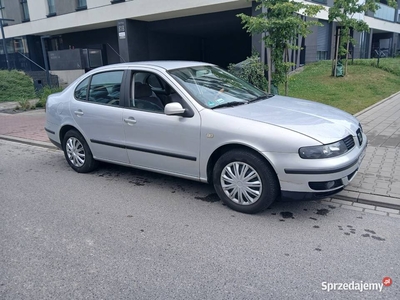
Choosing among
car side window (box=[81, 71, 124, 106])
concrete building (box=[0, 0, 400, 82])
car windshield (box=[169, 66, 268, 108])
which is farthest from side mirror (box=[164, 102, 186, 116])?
concrete building (box=[0, 0, 400, 82])

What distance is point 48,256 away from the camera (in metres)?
3.20

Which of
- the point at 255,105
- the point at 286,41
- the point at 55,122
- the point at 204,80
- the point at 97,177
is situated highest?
the point at 286,41

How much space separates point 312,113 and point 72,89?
3.71 m

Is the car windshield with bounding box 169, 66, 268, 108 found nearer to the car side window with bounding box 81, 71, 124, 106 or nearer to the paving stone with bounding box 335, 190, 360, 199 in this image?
the car side window with bounding box 81, 71, 124, 106

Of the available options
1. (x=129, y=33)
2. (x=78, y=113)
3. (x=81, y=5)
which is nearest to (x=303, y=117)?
(x=78, y=113)

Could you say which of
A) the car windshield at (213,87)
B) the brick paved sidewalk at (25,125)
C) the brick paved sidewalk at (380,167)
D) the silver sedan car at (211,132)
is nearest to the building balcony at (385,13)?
the brick paved sidewalk at (380,167)

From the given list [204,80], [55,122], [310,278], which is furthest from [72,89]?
[310,278]

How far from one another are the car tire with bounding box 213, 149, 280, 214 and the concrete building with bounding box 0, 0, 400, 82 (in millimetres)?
10084

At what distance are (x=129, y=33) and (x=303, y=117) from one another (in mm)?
14371

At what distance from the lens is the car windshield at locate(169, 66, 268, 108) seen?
14.1 feet

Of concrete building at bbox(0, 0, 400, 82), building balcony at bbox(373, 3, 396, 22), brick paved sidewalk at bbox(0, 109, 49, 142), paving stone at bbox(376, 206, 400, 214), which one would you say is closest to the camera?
paving stone at bbox(376, 206, 400, 214)

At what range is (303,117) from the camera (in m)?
3.95

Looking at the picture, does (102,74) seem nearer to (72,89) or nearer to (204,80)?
(72,89)

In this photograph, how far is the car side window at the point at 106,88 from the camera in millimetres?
4906
